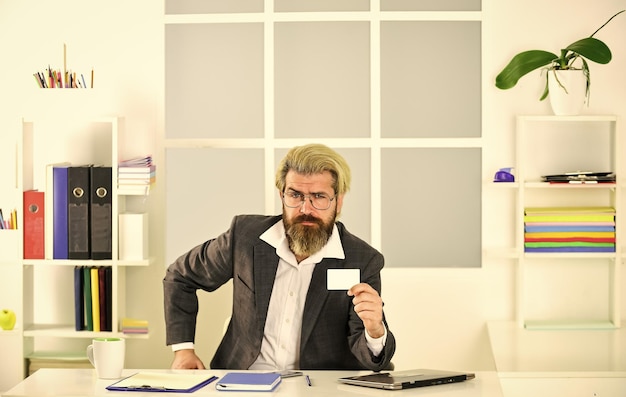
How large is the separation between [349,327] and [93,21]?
84.2 inches

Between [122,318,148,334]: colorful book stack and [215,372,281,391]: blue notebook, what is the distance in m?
1.57

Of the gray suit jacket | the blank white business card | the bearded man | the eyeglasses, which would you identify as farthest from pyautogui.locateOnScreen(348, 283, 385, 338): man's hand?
the eyeglasses

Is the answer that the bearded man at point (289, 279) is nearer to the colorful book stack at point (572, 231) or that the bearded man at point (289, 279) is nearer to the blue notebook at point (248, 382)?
the blue notebook at point (248, 382)

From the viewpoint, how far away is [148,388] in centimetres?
288

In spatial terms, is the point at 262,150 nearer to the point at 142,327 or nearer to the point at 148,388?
the point at 142,327

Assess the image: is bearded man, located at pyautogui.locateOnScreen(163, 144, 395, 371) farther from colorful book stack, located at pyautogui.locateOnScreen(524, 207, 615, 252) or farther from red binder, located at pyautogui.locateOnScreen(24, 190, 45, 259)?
colorful book stack, located at pyautogui.locateOnScreen(524, 207, 615, 252)

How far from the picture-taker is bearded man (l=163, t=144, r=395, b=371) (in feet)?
11.8

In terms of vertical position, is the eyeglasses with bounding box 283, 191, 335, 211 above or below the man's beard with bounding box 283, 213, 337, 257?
above

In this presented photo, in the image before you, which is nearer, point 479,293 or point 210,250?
point 210,250

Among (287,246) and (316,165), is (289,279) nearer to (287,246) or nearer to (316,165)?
(287,246)

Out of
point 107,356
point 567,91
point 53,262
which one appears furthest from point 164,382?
point 567,91

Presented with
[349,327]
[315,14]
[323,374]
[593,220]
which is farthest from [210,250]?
[593,220]

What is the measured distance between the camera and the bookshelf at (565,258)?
15.1 feet

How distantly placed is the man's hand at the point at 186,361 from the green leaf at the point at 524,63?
1897 mm
